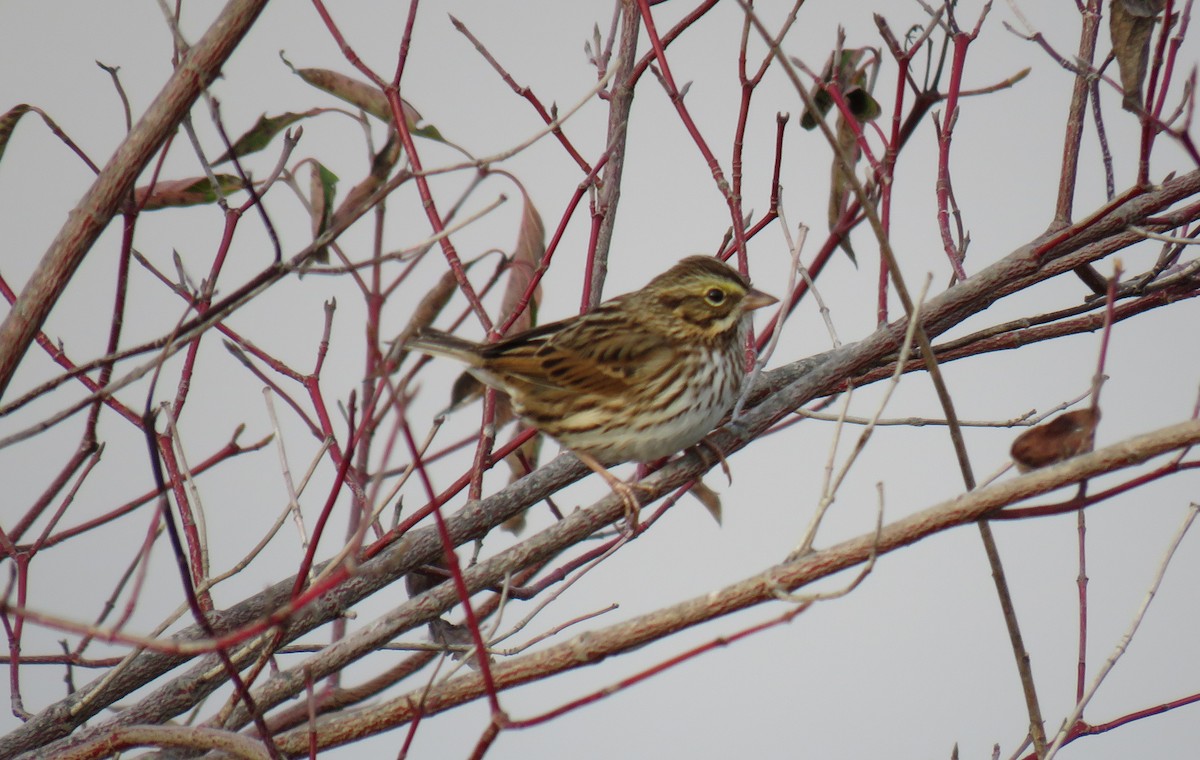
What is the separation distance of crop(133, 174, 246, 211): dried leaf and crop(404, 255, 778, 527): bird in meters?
0.55

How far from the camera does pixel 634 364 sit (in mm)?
3273

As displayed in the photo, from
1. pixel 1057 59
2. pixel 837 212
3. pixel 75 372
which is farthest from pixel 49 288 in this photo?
pixel 1057 59

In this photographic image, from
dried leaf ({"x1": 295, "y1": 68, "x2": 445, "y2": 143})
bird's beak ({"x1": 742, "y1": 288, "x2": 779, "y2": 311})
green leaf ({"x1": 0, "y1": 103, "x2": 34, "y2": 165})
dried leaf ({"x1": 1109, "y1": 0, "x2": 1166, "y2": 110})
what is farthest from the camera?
bird's beak ({"x1": 742, "y1": 288, "x2": 779, "y2": 311})

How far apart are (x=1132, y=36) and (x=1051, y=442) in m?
0.90

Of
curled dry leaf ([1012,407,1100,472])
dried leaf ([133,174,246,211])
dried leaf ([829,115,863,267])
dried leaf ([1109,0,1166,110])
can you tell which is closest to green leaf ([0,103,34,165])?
dried leaf ([133,174,246,211])

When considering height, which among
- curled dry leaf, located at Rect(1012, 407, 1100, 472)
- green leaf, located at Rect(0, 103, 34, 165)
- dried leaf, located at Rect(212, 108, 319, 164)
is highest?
green leaf, located at Rect(0, 103, 34, 165)

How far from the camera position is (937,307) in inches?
101

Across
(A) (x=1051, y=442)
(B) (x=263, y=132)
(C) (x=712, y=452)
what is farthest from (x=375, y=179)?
(A) (x=1051, y=442)

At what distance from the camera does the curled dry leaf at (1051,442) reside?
190 cm

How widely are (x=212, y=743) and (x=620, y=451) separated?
1.30 m

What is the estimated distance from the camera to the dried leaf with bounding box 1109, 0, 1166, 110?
Answer: 2.31m

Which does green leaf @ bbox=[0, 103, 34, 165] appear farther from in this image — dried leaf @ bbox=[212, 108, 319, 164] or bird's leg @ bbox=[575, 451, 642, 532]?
bird's leg @ bbox=[575, 451, 642, 532]

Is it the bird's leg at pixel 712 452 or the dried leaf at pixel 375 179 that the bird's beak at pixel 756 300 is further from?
the dried leaf at pixel 375 179

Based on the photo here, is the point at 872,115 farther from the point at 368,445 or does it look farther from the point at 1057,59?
the point at 368,445
